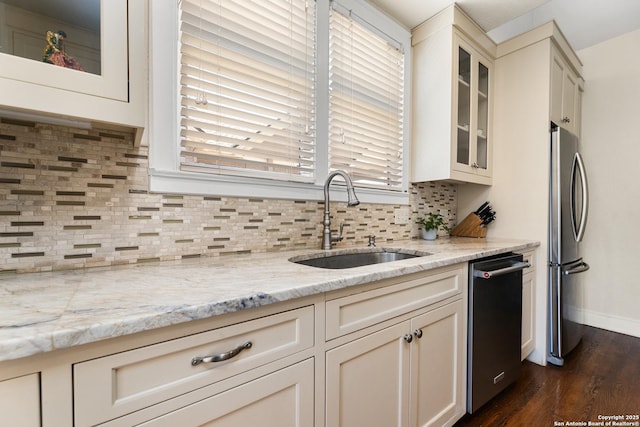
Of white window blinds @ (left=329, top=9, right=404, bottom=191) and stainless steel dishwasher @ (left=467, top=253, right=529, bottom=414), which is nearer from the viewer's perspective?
stainless steel dishwasher @ (left=467, top=253, right=529, bottom=414)

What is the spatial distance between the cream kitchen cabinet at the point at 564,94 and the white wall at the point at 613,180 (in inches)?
8.5

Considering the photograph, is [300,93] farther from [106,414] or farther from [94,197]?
[106,414]

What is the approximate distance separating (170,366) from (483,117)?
2.61 meters

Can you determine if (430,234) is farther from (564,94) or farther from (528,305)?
(564,94)

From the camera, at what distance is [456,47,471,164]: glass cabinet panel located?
6.95 ft

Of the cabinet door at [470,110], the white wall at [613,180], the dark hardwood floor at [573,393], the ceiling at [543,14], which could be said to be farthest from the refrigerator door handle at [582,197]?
the ceiling at [543,14]

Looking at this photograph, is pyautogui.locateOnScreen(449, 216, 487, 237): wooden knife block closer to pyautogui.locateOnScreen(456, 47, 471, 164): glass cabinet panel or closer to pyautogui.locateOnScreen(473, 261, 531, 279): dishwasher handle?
pyautogui.locateOnScreen(456, 47, 471, 164): glass cabinet panel

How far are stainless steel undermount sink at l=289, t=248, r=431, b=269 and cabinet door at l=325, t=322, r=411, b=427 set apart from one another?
1.72ft

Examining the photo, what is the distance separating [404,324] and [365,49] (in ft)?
5.50

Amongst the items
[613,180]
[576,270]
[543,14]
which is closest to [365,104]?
[576,270]

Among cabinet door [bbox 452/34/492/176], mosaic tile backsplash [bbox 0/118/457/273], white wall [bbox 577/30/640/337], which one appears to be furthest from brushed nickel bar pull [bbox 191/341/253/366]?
white wall [bbox 577/30/640/337]

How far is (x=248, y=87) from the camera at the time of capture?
140 centimetres

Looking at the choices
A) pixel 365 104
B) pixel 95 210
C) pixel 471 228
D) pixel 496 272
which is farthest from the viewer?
pixel 471 228

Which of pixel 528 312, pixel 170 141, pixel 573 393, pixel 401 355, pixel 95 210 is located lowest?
pixel 573 393
